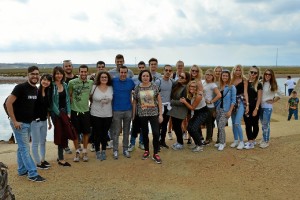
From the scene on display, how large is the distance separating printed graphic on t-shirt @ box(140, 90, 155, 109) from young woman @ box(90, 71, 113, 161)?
2.07ft

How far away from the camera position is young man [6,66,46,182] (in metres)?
5.15

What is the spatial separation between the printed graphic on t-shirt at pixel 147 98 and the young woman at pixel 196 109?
803 mm

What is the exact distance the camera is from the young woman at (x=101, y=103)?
6285 mm

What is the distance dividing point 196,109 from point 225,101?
0.66 metres

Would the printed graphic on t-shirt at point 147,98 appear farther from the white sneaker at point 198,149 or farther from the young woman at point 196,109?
the white sneaker at point 198,149

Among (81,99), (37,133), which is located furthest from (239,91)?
(37,133)

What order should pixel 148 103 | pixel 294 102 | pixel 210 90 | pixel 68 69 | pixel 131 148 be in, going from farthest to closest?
pixel 294 102 → pixel 131 148 → pixel 210 90 → pixel 68 69 → pixel 148 103

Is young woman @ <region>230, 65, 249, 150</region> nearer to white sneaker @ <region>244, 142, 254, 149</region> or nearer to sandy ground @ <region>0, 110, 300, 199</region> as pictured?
white sneaker @ <region>244, 142, 254, 149</region>

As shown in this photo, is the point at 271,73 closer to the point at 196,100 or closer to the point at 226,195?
the point at 196,100

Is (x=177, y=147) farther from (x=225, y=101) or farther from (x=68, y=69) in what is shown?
(x=68, y=69)

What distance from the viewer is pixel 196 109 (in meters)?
7.06

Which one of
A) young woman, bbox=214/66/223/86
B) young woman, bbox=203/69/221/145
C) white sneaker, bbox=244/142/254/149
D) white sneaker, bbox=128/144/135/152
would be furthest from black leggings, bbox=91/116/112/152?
white sneaker, bbox=244/142/254/149

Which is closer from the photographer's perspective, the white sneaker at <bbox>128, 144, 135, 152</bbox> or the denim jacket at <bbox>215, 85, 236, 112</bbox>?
the denim jacket at <bbox>215, 85, 236, 112</bbox>

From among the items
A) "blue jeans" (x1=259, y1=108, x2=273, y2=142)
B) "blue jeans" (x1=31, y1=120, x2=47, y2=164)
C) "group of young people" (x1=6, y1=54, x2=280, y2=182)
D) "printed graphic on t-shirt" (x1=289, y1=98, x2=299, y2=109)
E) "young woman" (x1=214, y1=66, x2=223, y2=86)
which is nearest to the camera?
"group of young people" (x1=6, y1=54, x2=280, y2=182)
